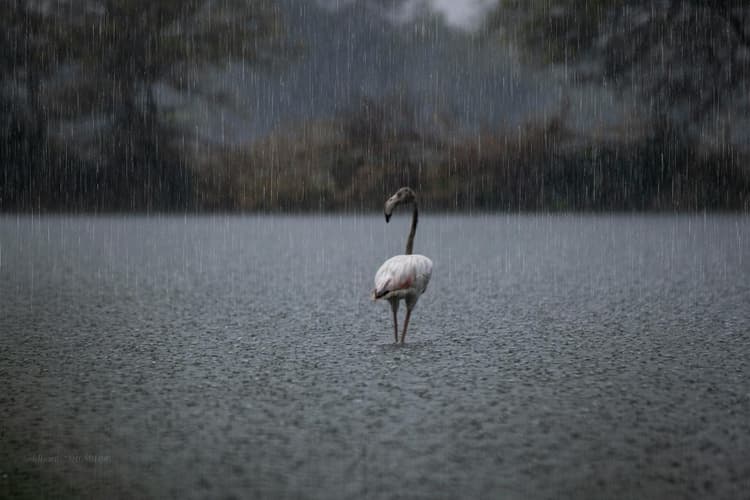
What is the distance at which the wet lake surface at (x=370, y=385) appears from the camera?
10.6 ft

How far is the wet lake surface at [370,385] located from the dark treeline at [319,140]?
18.1 metres

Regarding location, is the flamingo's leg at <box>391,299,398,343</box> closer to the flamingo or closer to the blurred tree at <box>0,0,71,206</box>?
the flamingo

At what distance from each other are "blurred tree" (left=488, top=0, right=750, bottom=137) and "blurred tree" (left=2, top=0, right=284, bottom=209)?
11547 millimetres

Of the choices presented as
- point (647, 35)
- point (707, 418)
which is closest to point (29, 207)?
point (647, 35)

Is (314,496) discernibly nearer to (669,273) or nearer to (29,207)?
(669,273)

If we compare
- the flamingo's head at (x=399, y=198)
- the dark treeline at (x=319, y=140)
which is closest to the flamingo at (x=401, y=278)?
the flamingo's head at (x=399, y=198)

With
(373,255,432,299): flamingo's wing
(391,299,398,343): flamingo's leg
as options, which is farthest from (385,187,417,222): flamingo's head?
(391,299,398,343): flamingo's leg

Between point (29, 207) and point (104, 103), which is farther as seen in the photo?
point (104, 103)

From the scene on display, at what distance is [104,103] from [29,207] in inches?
186

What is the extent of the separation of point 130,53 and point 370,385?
3023cm

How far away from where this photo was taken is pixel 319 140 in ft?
97.2

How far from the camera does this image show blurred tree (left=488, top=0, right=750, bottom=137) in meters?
28.1

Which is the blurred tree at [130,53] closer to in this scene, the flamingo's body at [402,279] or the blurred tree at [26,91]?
the blurred tree at [26,91]

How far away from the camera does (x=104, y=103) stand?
32125 millimetres
